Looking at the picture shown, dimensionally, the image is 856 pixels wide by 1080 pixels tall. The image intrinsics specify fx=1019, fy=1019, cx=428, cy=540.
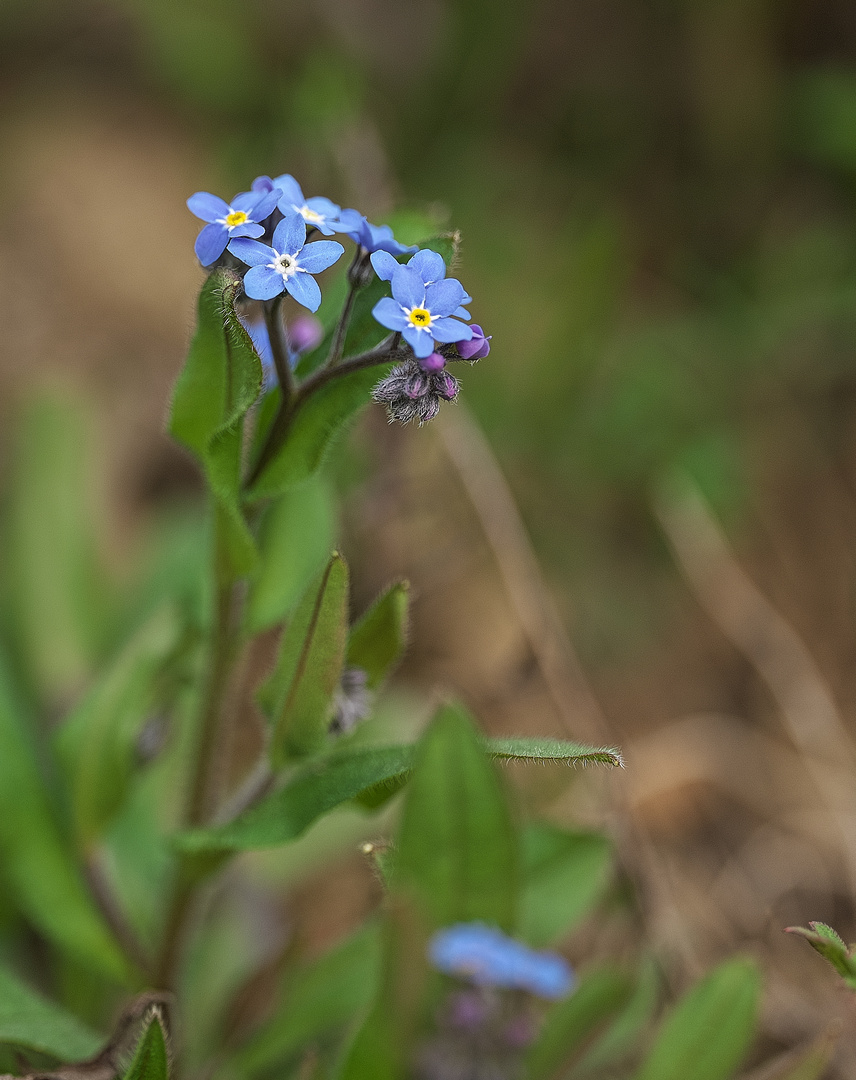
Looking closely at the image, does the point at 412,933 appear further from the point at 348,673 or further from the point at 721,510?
the point at 721,510

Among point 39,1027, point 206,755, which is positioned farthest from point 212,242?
point 39,1027

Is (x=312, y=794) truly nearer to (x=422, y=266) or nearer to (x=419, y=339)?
(x=419, y=339)

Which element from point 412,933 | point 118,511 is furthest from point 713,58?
point 412,933

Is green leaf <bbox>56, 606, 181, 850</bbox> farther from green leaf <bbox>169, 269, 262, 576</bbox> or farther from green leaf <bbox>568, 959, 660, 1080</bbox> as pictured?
green leaf <bbox>568, 959, 660, 1080</bbox>

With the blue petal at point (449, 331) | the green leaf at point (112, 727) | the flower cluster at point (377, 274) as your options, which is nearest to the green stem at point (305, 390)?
the flower cluster at point (377, 274)

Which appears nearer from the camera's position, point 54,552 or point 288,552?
point 288,552

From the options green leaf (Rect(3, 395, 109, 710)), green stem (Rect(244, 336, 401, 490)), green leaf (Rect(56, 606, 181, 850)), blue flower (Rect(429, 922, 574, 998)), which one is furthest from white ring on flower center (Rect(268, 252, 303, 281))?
green leaf (Rect(3, 395, 109, 710))
